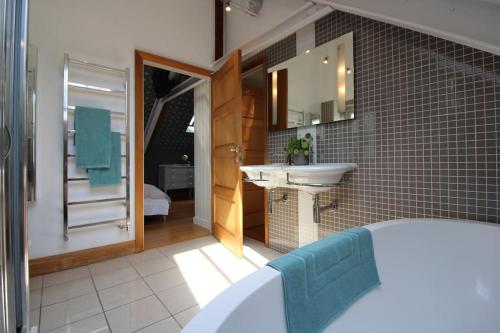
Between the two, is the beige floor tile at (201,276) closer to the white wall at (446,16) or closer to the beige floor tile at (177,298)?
the beige floor tile at (177,298)

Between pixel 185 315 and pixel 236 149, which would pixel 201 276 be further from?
pixel 236 149

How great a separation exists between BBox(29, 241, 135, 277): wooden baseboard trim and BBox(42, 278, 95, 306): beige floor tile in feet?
0.99

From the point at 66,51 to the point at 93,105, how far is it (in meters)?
0.46

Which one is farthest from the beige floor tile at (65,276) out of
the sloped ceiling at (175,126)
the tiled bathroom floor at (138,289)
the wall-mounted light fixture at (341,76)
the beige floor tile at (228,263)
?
the sloped ceiling at (175,126)

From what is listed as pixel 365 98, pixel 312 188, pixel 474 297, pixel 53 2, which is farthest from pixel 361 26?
pixel 53 2

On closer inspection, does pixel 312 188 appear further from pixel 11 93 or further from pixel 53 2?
pixel 53 2

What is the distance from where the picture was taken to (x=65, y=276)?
5.95ft

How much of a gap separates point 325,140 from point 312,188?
20.5 inches

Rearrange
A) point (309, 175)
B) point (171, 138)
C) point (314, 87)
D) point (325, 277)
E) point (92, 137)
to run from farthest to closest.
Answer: point (171, 138)
point (92, 137)
point (314, 87)
point (309, 175)
point (325, 277)

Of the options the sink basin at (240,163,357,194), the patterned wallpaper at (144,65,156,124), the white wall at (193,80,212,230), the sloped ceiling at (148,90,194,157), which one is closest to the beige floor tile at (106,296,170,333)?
the sink basin at (240,163,357,194)

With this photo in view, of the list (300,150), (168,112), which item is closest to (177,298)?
(300,150)

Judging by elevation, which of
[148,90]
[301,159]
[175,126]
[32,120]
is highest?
[148,90]

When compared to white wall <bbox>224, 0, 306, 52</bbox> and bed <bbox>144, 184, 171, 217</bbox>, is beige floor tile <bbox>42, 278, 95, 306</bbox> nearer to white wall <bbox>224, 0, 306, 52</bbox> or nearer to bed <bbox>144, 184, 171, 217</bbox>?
bed <bbox>144, 184, 171, 217</bbox>

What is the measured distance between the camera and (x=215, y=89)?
2.70 meters
